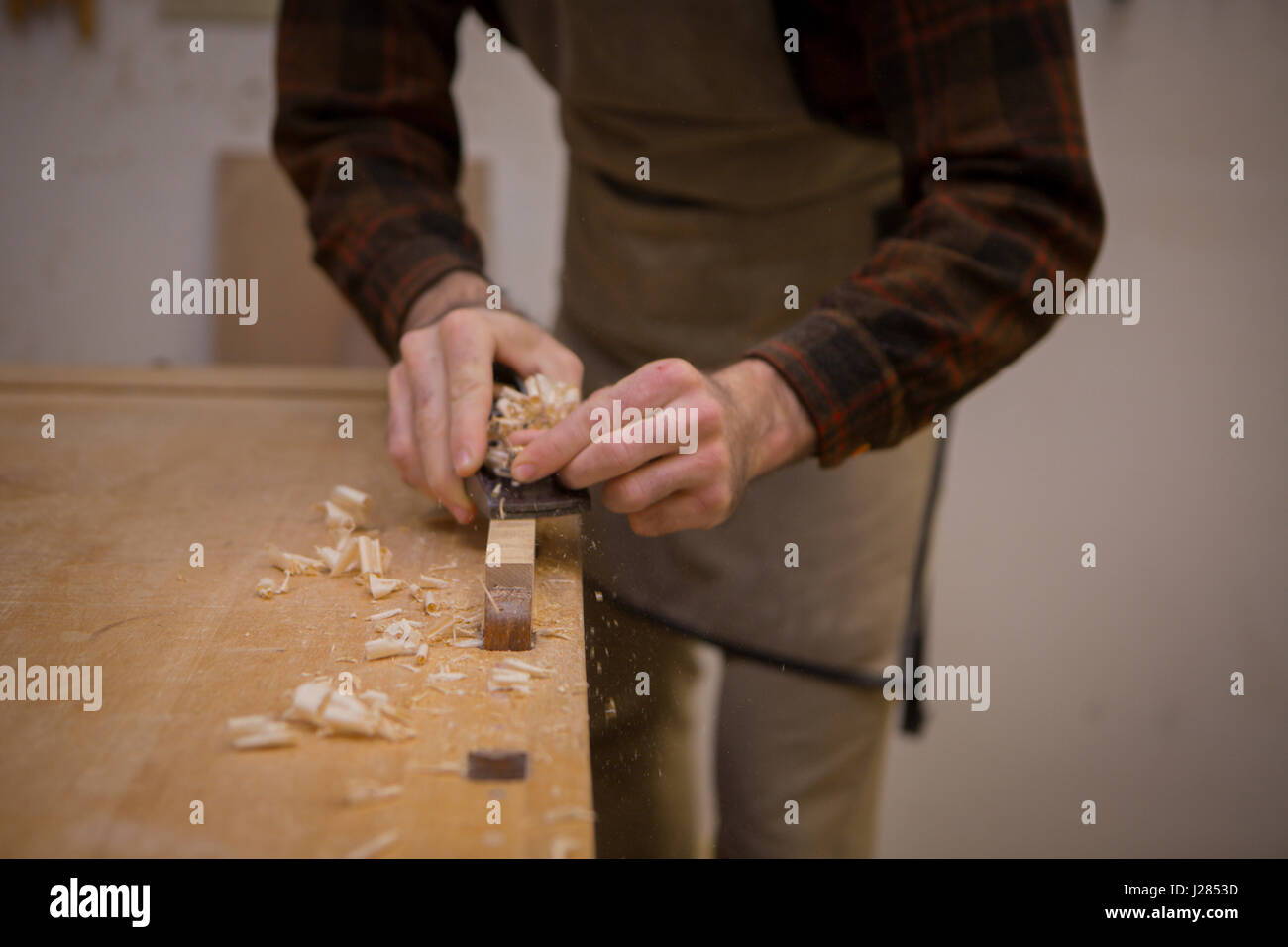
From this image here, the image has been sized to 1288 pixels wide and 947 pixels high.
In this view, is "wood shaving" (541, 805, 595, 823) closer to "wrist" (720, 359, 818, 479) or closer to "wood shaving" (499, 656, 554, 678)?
"wood shaving" (499, 656, 554, 678)

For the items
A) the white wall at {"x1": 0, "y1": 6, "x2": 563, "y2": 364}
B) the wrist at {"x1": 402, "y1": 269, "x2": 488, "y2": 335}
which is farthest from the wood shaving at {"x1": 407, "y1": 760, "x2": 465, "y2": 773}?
the white wall at {"x1": 0, "y1": 6, "x2": 563, "y2": 364}

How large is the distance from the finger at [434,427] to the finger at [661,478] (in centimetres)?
13

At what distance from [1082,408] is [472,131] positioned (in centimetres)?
129

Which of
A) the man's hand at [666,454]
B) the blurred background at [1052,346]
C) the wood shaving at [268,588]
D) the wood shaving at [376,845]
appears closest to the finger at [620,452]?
the man's hand at [666,454]

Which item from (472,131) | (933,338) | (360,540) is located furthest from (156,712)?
(472,131)

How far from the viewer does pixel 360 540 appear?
705 millimetres

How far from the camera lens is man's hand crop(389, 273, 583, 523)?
0.73 meters

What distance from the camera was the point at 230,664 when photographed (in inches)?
22.0

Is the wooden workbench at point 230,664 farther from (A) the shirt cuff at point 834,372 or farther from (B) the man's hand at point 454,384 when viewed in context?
(A) the shirt cuff at point 834,372

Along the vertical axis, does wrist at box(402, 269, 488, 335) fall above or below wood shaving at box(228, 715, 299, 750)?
above

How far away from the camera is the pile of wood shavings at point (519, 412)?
0.74 m

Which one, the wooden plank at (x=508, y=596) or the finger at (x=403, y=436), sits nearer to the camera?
the wooden plank at (x=508, y=596)

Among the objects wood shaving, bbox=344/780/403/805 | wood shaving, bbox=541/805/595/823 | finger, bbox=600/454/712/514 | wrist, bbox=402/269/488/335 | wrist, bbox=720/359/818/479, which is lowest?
wood shaving, bbox=541/805/595/823

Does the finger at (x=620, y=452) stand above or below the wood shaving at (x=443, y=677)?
above
